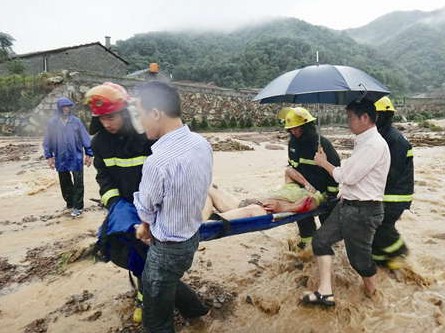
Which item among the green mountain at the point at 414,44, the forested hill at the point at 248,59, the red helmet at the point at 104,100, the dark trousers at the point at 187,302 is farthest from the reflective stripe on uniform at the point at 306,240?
the green mountain at the point at 414,44

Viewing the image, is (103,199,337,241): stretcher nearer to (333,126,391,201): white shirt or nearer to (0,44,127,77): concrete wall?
(333,126,391,201): white shirt

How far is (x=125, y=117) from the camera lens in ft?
8.82

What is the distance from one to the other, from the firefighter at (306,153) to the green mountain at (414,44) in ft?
231

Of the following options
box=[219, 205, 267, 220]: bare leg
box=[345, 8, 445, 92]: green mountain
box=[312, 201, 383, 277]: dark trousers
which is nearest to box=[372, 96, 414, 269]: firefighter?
box=[312, 201, 383, 277]: dark trousers

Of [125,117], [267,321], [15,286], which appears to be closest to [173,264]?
[125,117]

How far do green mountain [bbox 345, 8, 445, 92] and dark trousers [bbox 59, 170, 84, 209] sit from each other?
7034 centimetres

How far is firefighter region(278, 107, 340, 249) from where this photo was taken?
3756 millimetres

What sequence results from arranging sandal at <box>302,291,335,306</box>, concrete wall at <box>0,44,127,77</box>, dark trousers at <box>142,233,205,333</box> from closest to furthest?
dark trousers at <box>142,233,205,333</box> < sandal at <box>302,291,335,306</box> < concrete wall at <box>0,44,127,77</box>

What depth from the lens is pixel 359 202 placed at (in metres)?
3.01

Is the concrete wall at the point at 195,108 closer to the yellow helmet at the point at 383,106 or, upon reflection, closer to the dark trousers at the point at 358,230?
the yellow helmet at the point at 383,106

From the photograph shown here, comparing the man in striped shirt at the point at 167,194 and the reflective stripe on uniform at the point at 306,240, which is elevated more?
the man in striped shirt at the point at 167,194

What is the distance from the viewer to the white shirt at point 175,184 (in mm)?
1928

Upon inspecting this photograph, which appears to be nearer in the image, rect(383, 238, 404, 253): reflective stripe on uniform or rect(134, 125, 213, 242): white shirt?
rect(134, 125, 213, 242): white shirt

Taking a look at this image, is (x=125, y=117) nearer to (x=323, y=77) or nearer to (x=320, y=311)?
(x=323, y=77)
